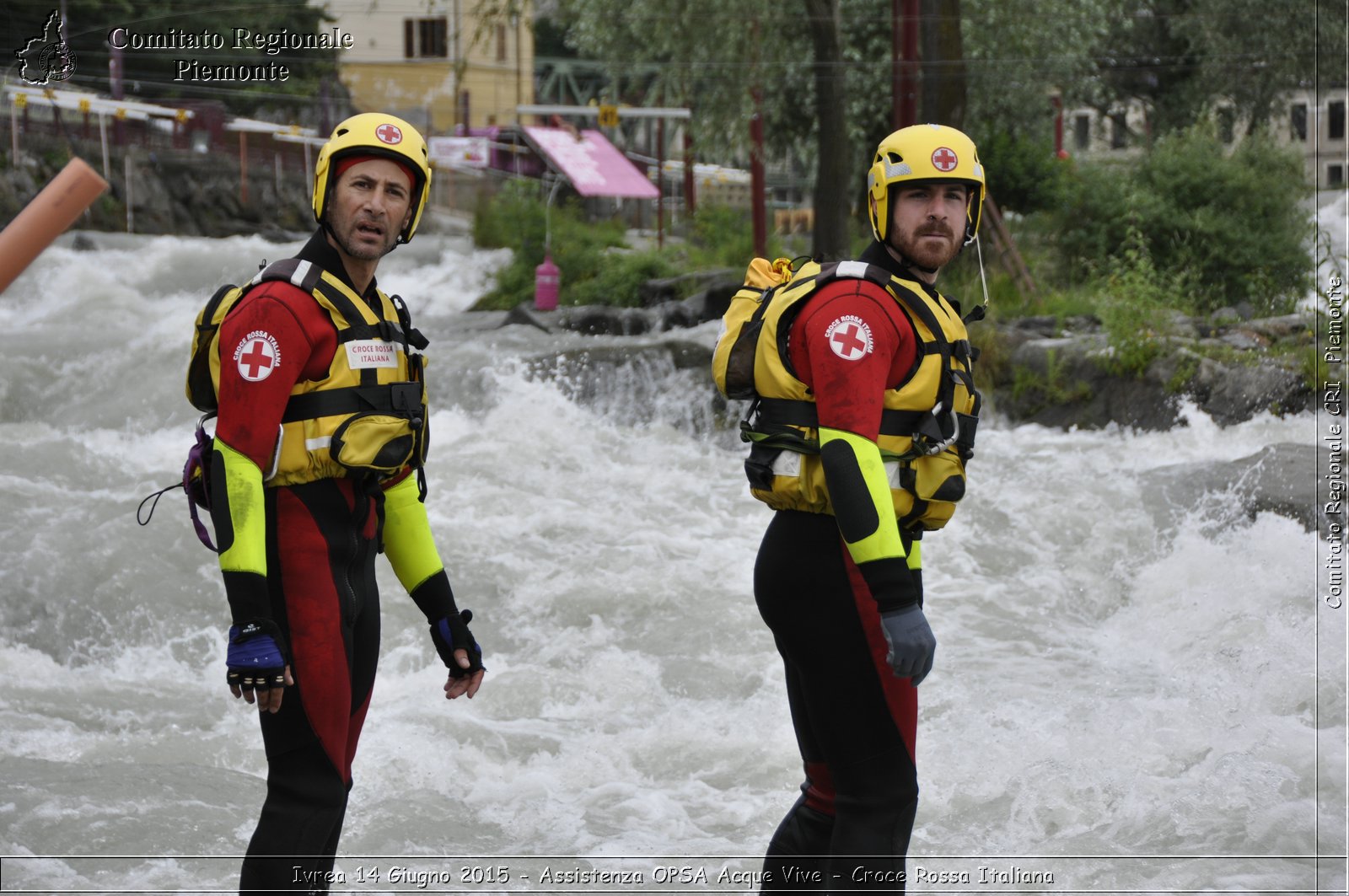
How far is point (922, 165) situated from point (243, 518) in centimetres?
153

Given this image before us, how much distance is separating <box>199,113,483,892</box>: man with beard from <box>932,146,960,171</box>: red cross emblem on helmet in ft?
3.52

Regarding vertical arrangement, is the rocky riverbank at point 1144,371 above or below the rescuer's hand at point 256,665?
below

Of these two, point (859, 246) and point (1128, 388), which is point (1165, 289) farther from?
point (859, 246)

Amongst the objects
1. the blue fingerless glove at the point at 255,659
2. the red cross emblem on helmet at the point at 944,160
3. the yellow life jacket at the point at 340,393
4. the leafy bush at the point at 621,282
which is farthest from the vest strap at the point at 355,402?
the leafy bush at the point at 621,282

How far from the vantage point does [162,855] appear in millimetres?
4395

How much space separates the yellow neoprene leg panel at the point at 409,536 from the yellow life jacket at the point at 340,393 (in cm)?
21

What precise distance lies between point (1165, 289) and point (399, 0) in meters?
28.1

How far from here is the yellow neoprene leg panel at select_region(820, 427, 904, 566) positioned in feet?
9.01

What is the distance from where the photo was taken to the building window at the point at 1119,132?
33.1 metres

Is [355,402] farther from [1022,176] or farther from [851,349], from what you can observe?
[1022,176]

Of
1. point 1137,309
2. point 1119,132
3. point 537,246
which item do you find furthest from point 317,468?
point 1119,132

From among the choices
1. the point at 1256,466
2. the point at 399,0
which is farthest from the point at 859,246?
the point at 399,0

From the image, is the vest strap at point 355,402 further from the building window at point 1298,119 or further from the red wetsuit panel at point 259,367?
the building window at point 1298,119

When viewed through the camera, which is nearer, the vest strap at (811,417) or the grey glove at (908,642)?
the grey glove at (908,642)
